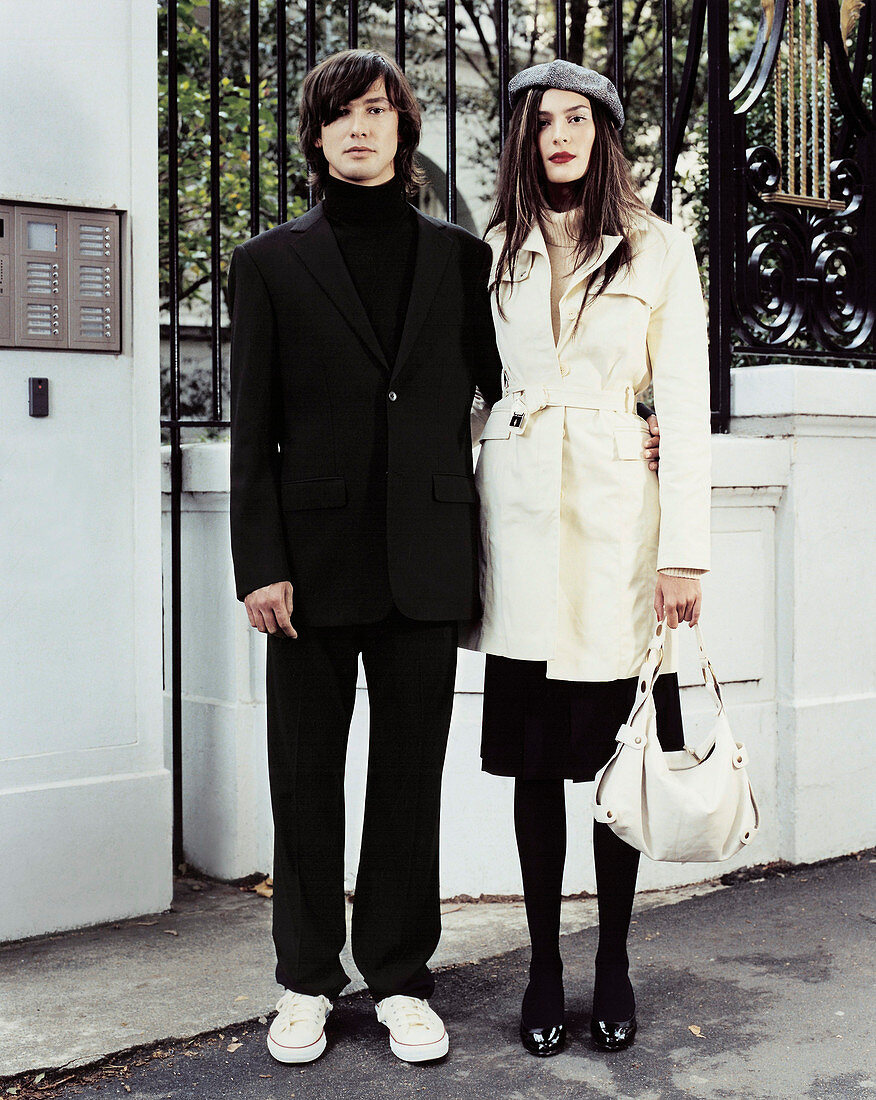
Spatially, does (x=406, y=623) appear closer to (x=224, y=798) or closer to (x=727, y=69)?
(x=224, y=798)

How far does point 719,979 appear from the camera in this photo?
10.5ft

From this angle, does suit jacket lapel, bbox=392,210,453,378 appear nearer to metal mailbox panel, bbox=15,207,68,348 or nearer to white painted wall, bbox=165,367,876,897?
metal mailbox panel, bbox=15,207,68,348

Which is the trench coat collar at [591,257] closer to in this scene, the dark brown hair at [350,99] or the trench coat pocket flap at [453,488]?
the dark brown hair at [350,99]

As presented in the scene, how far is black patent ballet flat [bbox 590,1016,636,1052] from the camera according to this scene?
8.98 feet

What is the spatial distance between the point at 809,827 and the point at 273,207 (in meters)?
5.38

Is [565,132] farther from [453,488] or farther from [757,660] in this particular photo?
[757,660]

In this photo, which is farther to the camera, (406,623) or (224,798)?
(224,798)

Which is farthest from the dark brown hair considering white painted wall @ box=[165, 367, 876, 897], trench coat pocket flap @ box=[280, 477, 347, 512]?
white painted wall @ box=[165, 367, 876, 897]

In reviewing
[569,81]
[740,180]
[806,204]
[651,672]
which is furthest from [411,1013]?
[806,204]

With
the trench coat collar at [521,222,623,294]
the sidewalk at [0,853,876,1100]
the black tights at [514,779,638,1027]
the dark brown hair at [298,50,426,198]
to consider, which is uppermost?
the dark brown hair at [298,50,426,198]

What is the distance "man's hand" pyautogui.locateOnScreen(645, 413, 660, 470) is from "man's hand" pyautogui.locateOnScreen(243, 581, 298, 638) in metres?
0.82

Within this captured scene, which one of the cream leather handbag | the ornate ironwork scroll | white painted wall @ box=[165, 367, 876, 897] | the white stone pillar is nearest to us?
the cream leather handbag

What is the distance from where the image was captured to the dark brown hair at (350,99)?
2.58 metres

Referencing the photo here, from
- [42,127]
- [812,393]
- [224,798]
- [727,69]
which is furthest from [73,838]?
[727,69]
